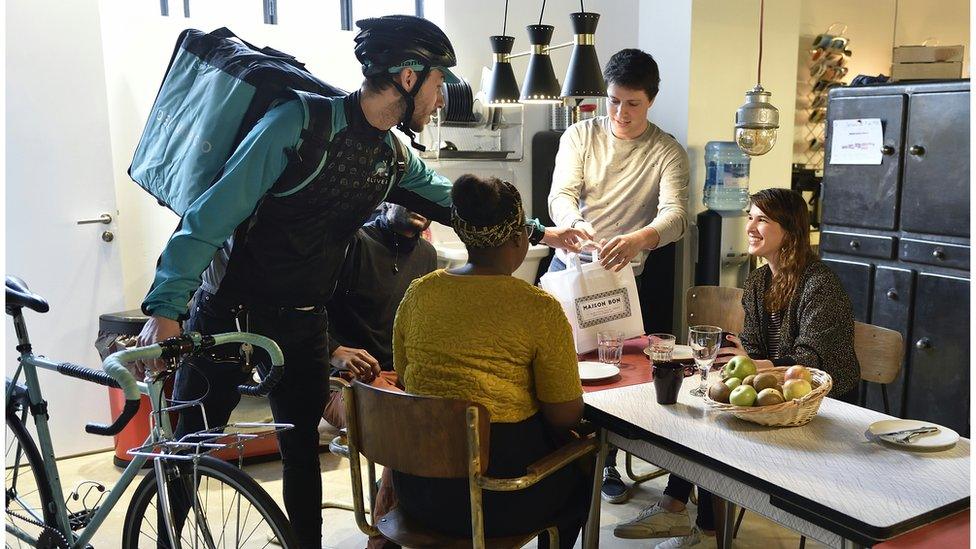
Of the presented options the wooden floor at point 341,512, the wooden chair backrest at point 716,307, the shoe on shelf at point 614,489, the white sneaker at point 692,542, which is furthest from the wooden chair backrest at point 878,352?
the shoe on shelf at point 614,489

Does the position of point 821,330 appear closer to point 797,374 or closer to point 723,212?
point 797,374

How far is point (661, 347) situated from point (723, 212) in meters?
2.13

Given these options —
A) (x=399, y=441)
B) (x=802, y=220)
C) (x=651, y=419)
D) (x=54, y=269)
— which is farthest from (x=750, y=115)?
(x=54, y=269)

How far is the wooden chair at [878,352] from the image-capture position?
2.43m

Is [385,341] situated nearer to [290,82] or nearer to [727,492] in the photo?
[290,82]

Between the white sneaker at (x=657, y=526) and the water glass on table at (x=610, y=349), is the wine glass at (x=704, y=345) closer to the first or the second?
the water glass on table at (x=610, y=349)

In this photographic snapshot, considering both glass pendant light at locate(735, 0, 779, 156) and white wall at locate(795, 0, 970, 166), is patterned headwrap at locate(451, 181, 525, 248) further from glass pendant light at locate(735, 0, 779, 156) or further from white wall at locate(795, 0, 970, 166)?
white wall at locate(795, 0, 970, 166)

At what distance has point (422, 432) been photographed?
1685mm

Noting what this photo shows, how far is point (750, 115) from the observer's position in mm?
2598

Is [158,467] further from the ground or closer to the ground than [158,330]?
closer to the ground

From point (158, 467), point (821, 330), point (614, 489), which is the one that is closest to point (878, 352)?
point (821, 330)

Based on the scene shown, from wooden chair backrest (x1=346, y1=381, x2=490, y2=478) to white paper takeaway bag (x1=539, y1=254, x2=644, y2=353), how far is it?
836 mm

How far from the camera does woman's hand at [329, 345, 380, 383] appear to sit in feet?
7.88

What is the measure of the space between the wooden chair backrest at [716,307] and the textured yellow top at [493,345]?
1.21 m
